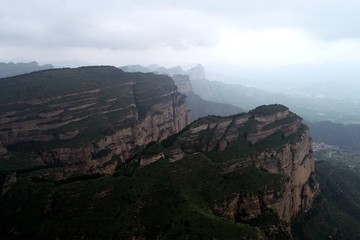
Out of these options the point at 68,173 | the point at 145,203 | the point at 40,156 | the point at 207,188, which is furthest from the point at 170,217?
the point at 40,156

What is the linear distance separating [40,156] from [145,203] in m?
93.8

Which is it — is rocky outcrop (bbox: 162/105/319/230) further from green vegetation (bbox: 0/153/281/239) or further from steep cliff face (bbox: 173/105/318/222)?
green vegetation (bbox: 0/153/281/239)

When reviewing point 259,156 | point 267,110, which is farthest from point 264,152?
point 267,110

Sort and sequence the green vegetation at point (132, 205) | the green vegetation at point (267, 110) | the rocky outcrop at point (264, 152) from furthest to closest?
the green vegetation at point (267, 110) → the rocky outcrop at point (264, 152) → the green vegetation at point (132, 205)

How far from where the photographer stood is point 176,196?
125m

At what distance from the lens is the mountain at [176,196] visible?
113812mm

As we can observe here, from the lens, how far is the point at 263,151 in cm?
17175

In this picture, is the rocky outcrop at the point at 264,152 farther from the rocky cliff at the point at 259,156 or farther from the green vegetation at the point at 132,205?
the green vegetation at the point at 132,205

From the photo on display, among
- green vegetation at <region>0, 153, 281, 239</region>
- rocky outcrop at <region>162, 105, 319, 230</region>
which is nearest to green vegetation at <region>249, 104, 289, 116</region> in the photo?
rocky outcrop at <region>162, 105, 319, 230</region>

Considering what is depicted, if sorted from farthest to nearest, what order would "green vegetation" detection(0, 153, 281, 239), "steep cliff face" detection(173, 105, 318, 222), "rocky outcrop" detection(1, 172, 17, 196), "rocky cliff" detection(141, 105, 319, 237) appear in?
"steep cliff face" detection(173, 105, 318, 222) → "rocky cliff" detection(141, 105, 319, 237) → "rocky outcrop" detection(1, 172, 17, 196) → "green vegetation" detection(0, 153, 281, 239)

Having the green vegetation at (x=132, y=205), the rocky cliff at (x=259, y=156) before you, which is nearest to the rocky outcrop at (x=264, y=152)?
the rocky cliff at (x=259, y=156)

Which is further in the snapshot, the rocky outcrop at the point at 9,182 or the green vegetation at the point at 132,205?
the rocky outcrop at the point at 9,182

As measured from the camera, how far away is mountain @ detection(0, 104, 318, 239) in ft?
373

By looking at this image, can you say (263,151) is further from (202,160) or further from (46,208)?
(46,208)
